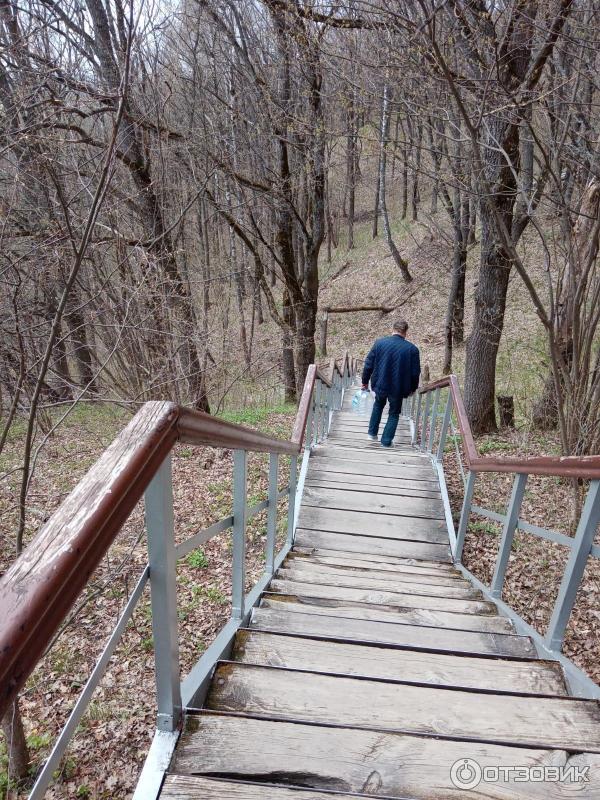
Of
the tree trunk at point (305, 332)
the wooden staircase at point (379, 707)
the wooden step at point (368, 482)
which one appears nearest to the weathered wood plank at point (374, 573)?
the wooden staircase at point (379, 707)

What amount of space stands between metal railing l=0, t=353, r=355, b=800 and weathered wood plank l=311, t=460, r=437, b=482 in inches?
152

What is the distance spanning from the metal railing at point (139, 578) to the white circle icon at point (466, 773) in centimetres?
77

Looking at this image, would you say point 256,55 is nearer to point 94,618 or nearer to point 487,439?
point 487,439

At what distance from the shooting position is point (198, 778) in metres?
1.16

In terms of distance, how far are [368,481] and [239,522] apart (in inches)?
146

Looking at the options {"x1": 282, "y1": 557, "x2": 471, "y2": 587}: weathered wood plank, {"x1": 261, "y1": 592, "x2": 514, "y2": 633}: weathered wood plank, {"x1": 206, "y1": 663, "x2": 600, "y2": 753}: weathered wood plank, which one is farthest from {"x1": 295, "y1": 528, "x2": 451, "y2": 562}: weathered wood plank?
{"x1": 206, "y1": 663, "x2": 600, "y2": 753}: weathered wood plank

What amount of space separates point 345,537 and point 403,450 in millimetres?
2513

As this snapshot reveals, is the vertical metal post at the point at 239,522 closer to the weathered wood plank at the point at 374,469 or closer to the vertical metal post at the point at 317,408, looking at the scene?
the weathered wood plank at the point at 374,469

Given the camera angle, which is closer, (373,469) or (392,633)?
(392,633)

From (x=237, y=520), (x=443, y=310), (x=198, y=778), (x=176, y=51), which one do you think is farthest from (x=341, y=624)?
(x=443, y=310)

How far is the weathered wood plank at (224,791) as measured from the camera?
1.13 m

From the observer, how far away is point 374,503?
5.07m

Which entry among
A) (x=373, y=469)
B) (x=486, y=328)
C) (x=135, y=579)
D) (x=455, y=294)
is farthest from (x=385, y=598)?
(x=455, y=294)

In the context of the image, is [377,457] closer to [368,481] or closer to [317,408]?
[368,481]
